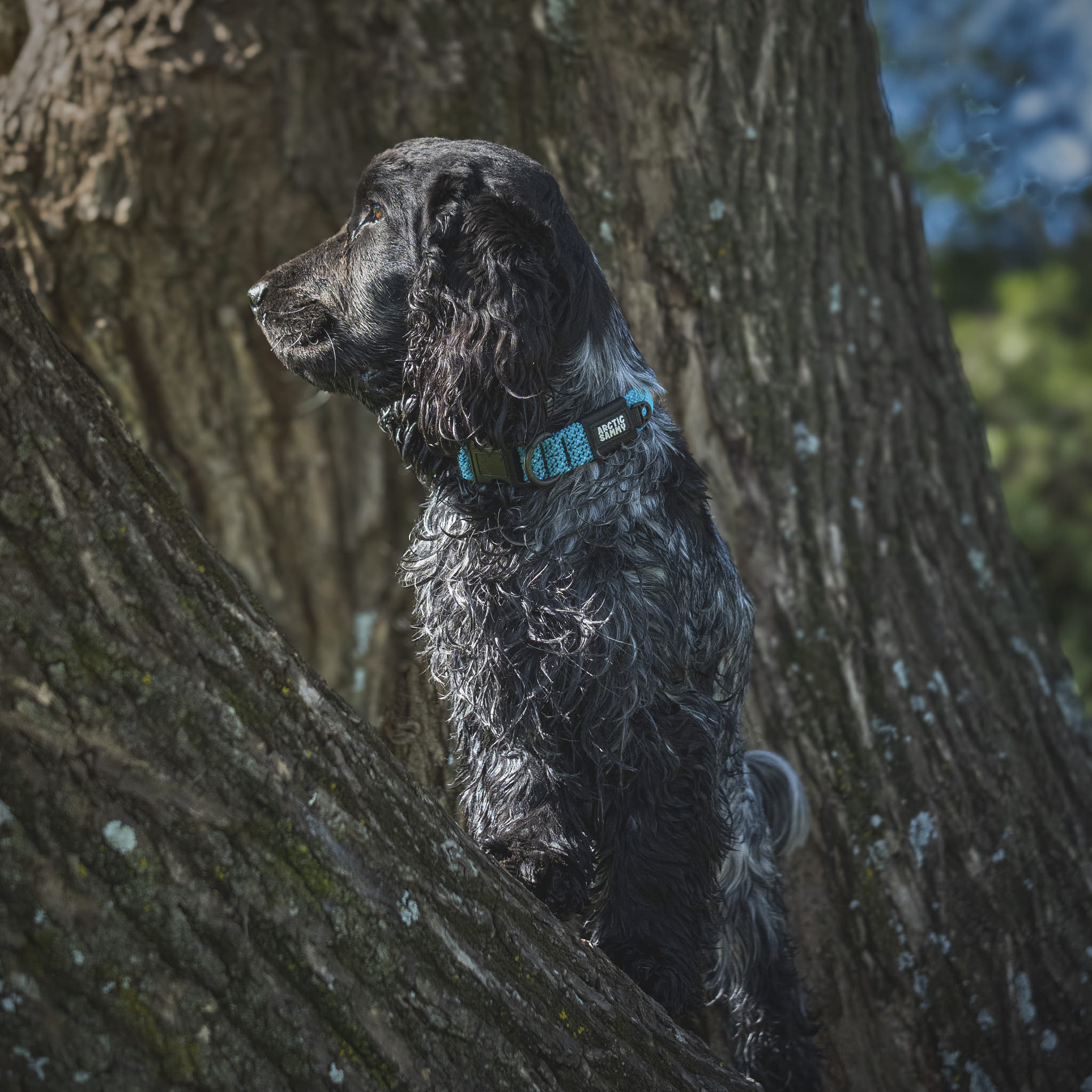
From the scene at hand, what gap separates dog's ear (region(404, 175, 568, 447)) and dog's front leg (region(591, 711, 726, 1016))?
78 centimetres

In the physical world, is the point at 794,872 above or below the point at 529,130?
below

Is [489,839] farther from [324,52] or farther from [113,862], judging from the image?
[324,52]

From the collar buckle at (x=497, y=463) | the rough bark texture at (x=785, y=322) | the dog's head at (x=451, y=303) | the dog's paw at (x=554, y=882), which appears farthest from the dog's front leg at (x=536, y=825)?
the dog's head at (x=451, y=303)

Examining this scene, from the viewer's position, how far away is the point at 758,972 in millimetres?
2576

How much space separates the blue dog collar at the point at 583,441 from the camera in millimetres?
2203

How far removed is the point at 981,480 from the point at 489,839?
2.38 m

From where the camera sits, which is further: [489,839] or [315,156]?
[315,156]

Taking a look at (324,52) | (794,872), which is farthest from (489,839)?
(324,52)

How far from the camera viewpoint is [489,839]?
225cm

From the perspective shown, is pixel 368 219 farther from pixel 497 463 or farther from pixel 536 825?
pixel 536 825

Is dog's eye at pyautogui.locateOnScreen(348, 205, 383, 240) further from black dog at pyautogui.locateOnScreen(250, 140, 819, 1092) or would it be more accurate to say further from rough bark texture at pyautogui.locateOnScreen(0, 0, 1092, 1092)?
rough bark texture at pyautogui.locateOnScreen(0, 0, 1092, 1092)

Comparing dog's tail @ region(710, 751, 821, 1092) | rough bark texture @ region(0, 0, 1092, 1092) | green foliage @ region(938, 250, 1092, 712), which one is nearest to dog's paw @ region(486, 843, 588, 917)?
dog's tail @ region(710, 751, 821, 1092)

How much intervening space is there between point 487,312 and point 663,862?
1250mm

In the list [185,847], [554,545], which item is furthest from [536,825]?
[185,847]
